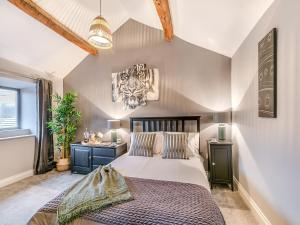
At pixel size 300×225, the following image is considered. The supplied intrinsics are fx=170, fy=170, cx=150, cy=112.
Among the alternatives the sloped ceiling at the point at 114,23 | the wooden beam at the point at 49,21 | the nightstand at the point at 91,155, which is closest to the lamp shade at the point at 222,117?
the sloped ceiling at the point at 114,23

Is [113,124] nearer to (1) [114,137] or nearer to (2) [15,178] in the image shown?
(1) [114,137]

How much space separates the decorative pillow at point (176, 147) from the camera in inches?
108

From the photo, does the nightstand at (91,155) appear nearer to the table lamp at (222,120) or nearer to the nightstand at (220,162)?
the nightstand at (220,162)

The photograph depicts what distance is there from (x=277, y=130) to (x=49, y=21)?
3.60m

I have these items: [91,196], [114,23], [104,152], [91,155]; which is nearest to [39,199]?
[91,155]

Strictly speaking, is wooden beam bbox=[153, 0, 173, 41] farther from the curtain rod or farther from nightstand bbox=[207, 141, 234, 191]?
the curtain rod

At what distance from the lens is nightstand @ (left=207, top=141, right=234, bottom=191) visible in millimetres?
2891

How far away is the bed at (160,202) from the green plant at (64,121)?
7.00 ft

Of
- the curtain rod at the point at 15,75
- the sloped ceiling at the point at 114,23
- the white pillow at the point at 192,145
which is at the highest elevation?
the sloped ceiling at the point at 114,23

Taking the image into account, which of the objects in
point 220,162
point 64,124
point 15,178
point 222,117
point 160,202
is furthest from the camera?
point 64,124

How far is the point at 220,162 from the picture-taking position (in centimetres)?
292

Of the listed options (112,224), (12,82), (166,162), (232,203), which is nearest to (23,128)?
(12,82)

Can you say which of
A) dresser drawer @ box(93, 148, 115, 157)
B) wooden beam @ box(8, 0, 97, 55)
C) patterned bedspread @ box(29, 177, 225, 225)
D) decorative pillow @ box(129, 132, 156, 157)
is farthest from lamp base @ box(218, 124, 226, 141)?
wooden beam @ box(8, 0, 97, 55)

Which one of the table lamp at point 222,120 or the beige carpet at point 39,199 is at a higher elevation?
the table lamp at point 222,120
